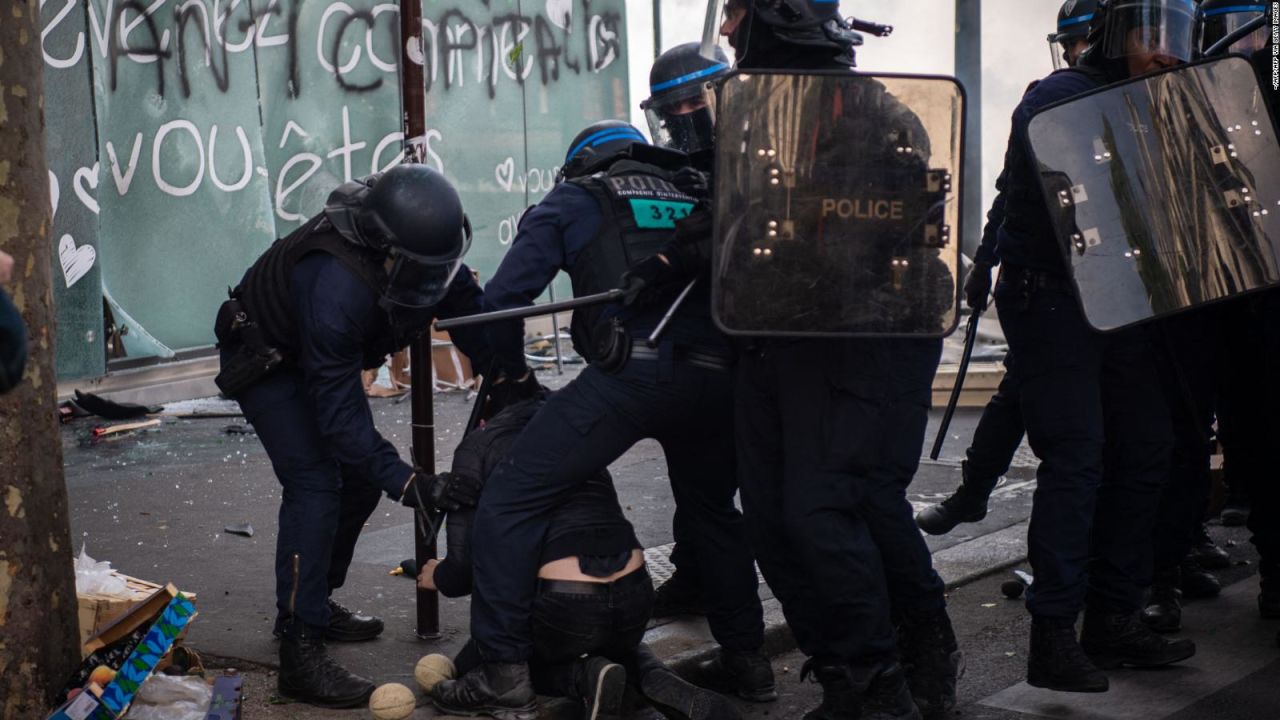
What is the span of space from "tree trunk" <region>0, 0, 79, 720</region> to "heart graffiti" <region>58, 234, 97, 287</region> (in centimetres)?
469

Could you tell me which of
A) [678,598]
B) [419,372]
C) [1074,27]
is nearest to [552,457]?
[419,372]

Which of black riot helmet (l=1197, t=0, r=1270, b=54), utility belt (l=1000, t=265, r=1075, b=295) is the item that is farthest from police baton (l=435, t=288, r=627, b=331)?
black riot helmet (l=1197, t=0, r=1270, b=54)

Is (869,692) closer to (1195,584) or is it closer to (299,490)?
(299,490)

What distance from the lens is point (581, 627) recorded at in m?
3.86

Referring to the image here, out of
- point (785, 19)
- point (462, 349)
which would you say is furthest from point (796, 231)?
point (462, 349)

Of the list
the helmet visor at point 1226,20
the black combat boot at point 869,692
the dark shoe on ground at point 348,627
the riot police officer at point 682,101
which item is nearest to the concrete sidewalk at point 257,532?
the dark shoe on ground at point 348,627

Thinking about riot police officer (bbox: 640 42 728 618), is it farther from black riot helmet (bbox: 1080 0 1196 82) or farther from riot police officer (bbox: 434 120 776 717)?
black riot helmet (bbox: 1080 0 1196 82)

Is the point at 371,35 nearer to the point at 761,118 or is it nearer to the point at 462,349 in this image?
the point at 462,349

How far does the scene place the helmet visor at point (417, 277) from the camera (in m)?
3.97

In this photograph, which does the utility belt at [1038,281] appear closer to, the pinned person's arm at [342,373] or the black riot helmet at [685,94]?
the black riot helmet at [685,94]

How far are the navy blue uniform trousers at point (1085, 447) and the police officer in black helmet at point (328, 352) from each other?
5.18 feet

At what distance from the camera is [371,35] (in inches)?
379

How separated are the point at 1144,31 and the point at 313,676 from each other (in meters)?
2.87

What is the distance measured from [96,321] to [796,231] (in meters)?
5.65
